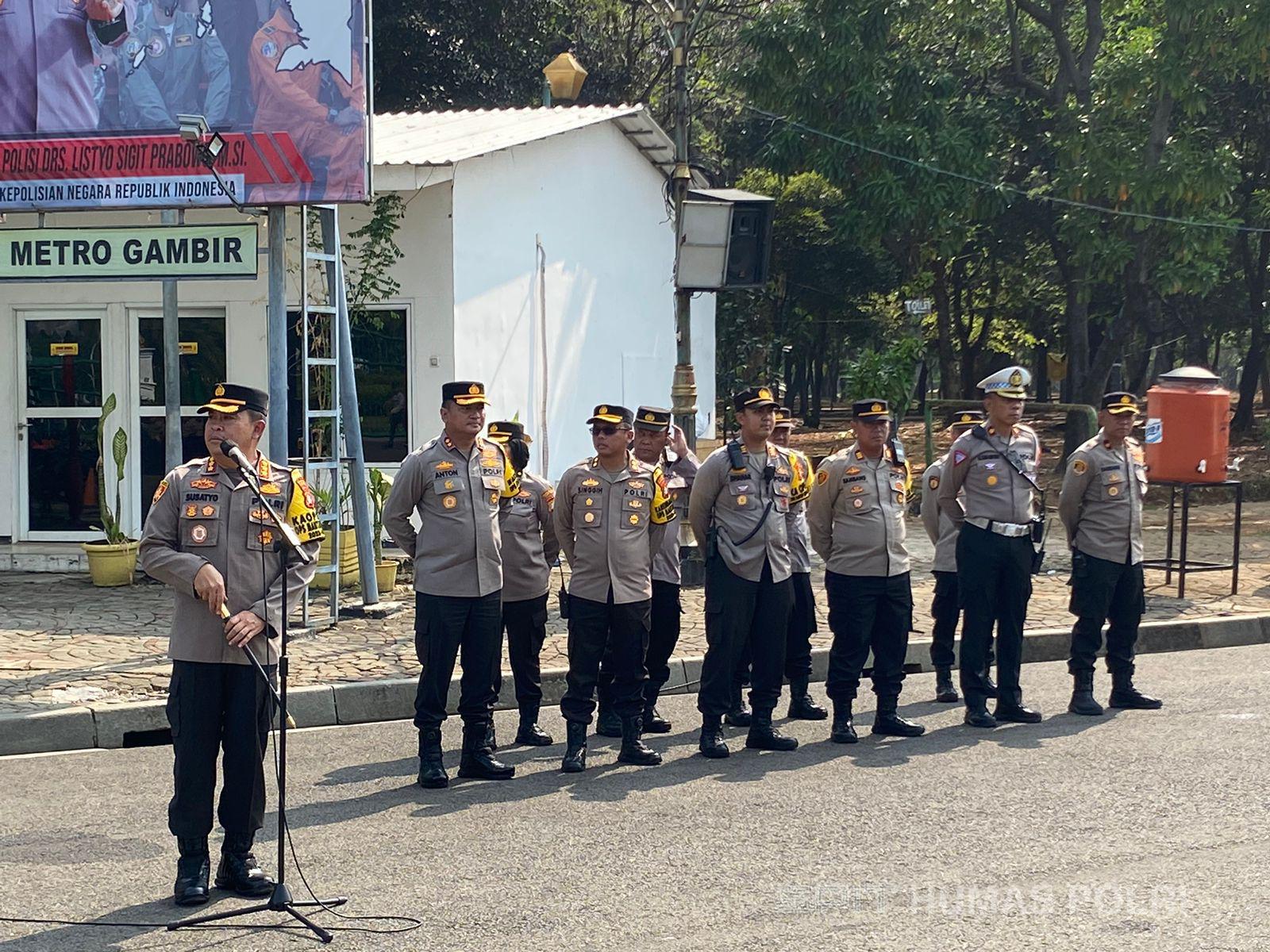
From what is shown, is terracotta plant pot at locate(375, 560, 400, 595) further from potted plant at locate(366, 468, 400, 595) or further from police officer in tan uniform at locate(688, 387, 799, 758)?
police officer in tan uniform at locate(688, 387, 799, 758)

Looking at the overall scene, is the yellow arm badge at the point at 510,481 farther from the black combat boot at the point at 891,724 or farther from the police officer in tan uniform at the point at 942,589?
the police officer in tan uniform at the point at 942,589

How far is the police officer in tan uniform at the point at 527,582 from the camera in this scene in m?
8.16

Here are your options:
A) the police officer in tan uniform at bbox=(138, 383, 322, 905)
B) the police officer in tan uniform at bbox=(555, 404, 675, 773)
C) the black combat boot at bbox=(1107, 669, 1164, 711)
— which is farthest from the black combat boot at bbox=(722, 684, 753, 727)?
the police officer in tan uniform at bbox=(138, 383, 322, 905)

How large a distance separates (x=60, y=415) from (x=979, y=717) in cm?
966

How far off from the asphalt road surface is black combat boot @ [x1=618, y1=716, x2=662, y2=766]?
9 cm

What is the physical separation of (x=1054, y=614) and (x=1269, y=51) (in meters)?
11.0

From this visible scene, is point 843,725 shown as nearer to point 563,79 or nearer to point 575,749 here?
point 575,749

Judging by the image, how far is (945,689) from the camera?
9344 mm

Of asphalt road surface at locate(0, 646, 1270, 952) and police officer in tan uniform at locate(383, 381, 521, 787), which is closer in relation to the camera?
asphalt road surface at locate(0, 646, 1270, 952)

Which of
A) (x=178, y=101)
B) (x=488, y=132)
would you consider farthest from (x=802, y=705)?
(x=488, y=132)

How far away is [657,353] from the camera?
1752 centimetres

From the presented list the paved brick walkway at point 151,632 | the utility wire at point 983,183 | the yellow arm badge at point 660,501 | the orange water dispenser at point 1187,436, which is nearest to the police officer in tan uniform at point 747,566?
the yellow arm badge at point 660,501

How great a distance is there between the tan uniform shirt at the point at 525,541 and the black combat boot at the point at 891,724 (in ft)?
6.37

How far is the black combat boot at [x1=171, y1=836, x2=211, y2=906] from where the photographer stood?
5336 mm
